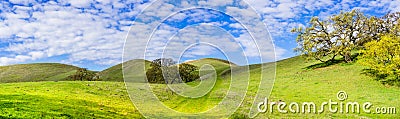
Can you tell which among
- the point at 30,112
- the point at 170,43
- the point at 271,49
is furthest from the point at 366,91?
the point at 30,112

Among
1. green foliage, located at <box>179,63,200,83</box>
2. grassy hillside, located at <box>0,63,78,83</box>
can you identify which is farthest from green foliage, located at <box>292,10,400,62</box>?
grassy hillside, located at <box>0,63,78,83</box>

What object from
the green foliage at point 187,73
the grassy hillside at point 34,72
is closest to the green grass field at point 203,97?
the green foliage at point 187,73

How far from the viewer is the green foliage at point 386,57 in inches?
1638

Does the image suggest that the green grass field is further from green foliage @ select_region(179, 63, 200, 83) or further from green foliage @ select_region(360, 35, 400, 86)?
green foliage @ select_region(179, 63, 200, 83)

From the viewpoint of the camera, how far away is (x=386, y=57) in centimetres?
4303

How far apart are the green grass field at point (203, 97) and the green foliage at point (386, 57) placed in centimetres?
215

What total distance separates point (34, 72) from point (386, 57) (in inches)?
5992

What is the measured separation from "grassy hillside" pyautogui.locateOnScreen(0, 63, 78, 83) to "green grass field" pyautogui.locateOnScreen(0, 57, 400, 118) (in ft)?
337

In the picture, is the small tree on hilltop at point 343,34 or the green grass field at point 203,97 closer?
the green grass field at point 203,97

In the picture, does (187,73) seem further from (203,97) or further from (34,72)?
(34,72)

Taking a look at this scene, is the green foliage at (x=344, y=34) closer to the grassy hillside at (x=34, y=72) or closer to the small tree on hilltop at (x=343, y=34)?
the small tree on hilltop at (x=343, y=34)

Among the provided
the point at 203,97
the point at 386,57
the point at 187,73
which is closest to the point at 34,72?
the point at 187,73

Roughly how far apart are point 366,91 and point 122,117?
102 ft

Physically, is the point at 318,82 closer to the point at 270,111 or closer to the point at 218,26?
the point at 270,111
